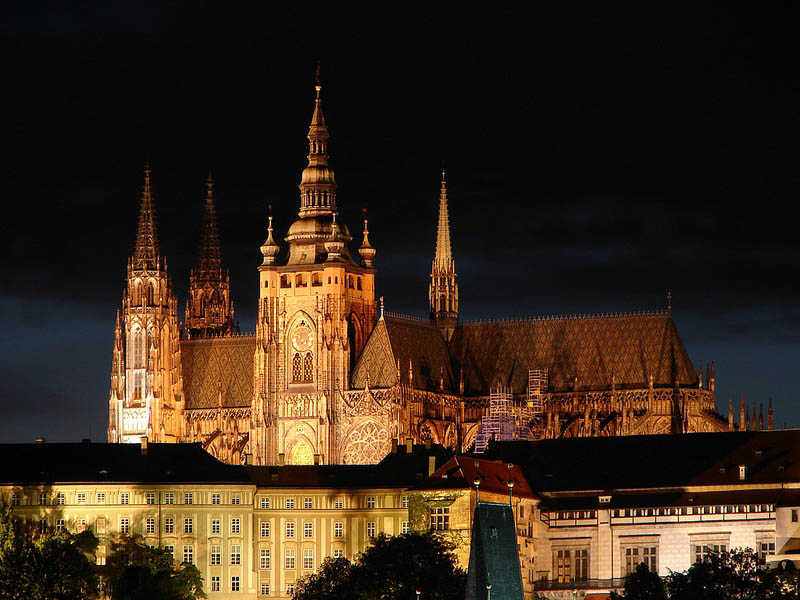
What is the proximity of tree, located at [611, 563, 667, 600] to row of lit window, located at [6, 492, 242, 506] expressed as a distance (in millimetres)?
34199

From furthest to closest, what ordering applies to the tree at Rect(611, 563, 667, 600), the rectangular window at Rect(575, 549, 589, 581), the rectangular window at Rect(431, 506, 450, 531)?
the rectangular window at Rect(575, 549, 589, 581) < the rectangular window at Rect(431, 506, 450, 531) < the tree at Rect(611, 563, 667, 600)

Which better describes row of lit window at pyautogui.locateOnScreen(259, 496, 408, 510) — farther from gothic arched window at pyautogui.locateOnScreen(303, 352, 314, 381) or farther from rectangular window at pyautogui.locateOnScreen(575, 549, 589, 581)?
gothic arched window at pyautogui.locateOnScreen(303, 352, 314, 381)

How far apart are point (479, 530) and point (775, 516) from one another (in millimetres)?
59050

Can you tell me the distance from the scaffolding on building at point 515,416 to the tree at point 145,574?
3449 centimetres

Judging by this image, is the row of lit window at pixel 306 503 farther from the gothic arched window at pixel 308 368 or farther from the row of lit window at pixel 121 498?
the gothic arched window at pixel 308 368

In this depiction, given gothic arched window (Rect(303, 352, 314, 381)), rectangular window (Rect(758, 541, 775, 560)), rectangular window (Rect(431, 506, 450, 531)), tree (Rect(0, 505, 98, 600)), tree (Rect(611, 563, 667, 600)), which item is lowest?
tree (Rect(611, 563, 667, 600))

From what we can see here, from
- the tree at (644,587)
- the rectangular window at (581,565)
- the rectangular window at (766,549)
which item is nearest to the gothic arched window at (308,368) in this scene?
the rectangular window at (581,565)

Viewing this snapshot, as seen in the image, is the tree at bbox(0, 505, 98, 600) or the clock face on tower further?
the clock face on tower

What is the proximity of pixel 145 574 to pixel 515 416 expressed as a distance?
57394 mm

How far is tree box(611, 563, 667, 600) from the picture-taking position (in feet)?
454

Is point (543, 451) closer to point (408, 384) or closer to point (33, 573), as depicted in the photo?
point (408, 384)

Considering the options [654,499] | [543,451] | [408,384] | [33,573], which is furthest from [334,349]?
[33,573]

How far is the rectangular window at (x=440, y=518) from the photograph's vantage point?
160m

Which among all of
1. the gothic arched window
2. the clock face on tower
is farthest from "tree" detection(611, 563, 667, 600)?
the clock face on tower
